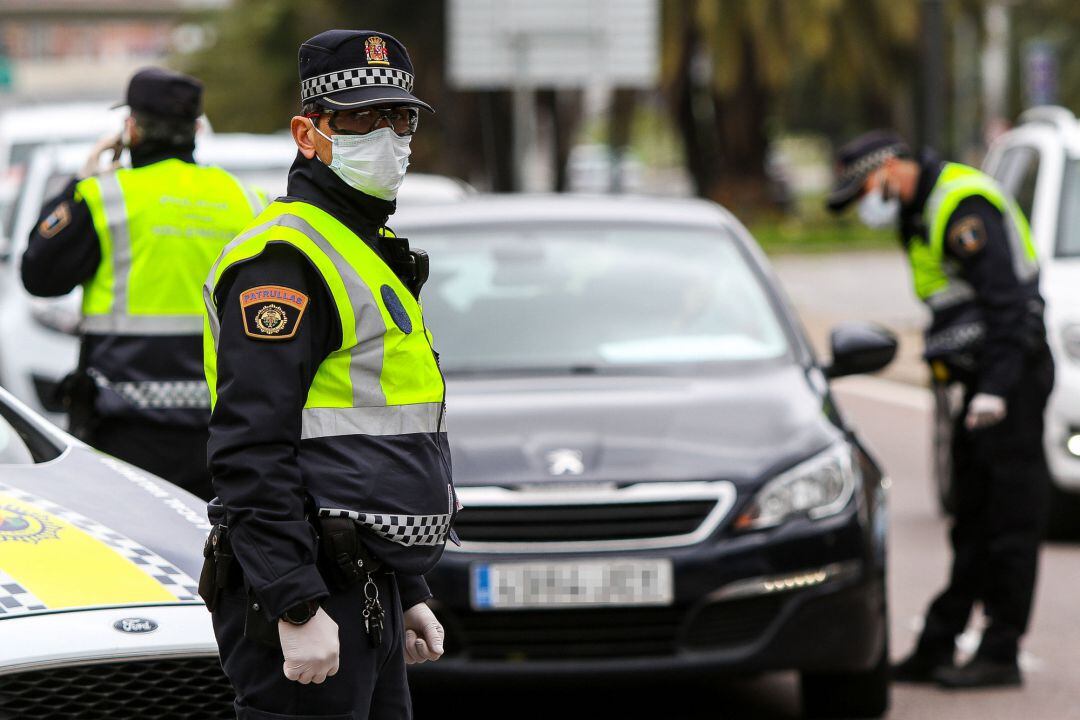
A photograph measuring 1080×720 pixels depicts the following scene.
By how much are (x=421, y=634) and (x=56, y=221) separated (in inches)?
84.7

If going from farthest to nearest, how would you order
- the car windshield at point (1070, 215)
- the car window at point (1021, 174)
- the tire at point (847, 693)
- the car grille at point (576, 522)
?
the car window at point (1021, 174) < the car windshield at point (1070, 215) < the tire at point (847, 693) < the car grille at point (576, 522)

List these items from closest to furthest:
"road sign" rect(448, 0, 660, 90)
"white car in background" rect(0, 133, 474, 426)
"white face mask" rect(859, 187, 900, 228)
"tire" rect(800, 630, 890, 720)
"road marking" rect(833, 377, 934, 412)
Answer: "tire" rect(800, 630, 890, 720), "white face mask" rect(859, 187, 900, 228), "white car in background" rect(0, 133, 474, 426), "road marking" rect(833, 377, 934, 412), "road sign" rect(448, 0, 660, 90)

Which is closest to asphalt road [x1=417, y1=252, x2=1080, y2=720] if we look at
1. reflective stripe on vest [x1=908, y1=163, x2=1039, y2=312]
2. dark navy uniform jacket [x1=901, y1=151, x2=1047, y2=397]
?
dark navy uniform jacket [x1=901, y1=151, x2=1047, y2=397]

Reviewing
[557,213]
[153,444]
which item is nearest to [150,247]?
[153,444]

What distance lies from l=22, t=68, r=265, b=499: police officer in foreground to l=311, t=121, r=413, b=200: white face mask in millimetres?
2070

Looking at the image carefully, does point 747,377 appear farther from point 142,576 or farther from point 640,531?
point 142,576

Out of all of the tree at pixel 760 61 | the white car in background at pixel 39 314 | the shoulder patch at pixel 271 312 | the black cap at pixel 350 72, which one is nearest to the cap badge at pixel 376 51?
the black cap at pixel 350 72

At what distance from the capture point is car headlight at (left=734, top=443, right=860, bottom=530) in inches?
206

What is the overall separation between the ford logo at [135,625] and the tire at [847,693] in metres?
2.59

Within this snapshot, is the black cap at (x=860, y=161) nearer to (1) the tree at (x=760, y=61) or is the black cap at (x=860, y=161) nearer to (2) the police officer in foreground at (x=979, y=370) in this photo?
(2) the police officer in foreground at (x=979, y=370)

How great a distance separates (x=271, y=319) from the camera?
9.78ft

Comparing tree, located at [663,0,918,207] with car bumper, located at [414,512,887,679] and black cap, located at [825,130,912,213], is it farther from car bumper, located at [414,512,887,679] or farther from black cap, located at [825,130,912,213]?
car bumper, located at [414,512,887,679]

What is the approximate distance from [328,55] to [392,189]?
234 millimetres

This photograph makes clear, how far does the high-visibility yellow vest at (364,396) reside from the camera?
304 centimetres
